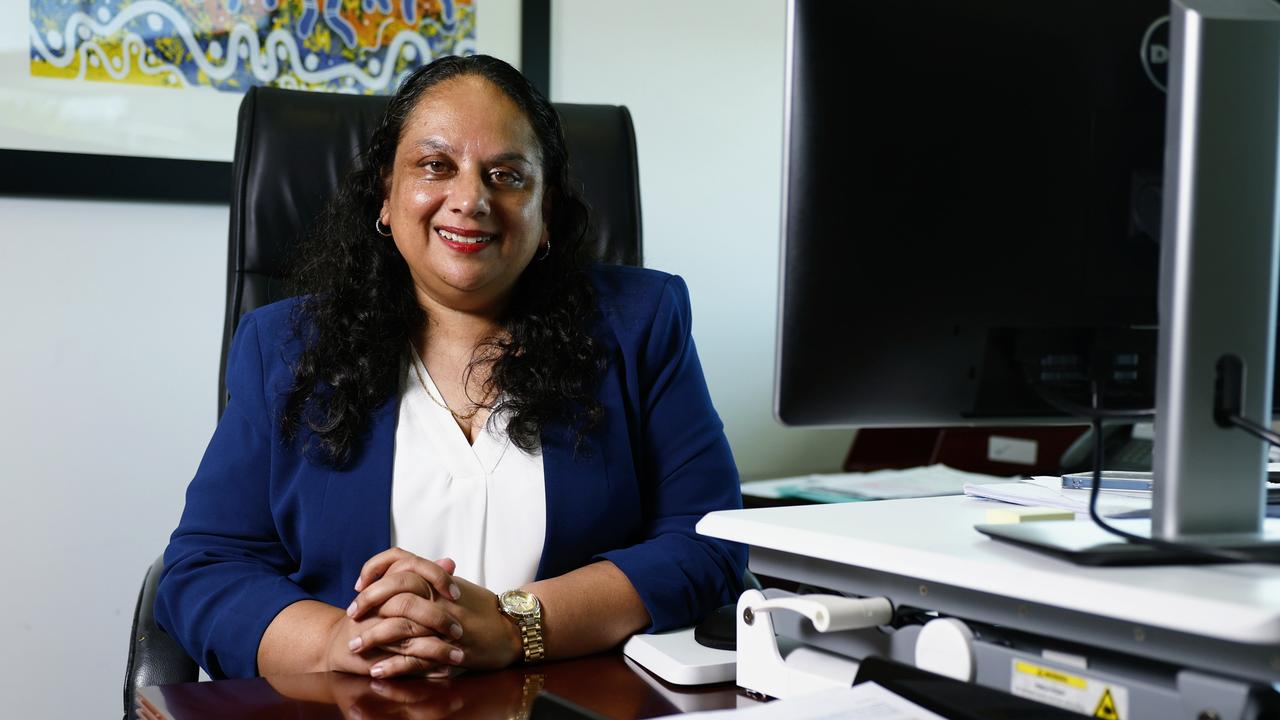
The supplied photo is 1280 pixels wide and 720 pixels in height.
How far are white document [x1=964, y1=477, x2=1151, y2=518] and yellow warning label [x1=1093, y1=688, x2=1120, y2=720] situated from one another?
10.3 inches

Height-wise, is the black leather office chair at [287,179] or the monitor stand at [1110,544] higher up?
the black leather office chair at [287,179]

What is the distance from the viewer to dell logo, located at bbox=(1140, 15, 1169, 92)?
2.48 ft

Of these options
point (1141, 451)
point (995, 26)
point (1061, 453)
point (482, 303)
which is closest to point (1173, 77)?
point (995, 26)

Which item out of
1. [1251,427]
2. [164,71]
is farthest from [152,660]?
[164,71]

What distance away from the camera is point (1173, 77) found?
2.37ft

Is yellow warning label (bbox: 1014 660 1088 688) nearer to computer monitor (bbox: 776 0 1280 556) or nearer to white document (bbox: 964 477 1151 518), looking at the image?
computer monitor (bbox: 776 0 1280 556)

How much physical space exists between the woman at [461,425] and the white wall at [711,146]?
2.88 ft

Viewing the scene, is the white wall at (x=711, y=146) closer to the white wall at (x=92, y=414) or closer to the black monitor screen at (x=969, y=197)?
the white wall at (x=92, y=414)

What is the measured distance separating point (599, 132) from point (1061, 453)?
43.7 inches

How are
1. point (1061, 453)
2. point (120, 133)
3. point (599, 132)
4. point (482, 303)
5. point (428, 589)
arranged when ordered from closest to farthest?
1. point (428, 589)
2. point (482, 303)
3. point (599, 132)
4. point (120, 133)
5. point (1061, 453)

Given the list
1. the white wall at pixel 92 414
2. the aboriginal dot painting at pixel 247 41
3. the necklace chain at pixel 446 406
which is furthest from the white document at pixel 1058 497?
the aboriginal dot painting at pixel 247 41

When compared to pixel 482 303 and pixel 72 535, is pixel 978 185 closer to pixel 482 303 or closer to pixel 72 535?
pixel 482 303

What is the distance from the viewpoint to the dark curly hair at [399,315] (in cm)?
131

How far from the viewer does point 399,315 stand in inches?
56.0
